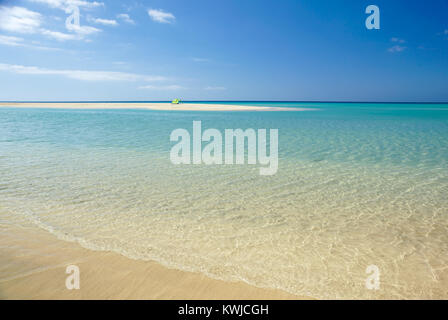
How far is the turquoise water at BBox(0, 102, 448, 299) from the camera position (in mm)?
3545

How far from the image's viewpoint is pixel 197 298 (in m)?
3.05

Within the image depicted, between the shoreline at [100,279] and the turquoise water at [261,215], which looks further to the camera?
the turquoise water at [261,215]

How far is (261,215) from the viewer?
5.23 meters

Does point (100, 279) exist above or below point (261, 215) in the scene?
below

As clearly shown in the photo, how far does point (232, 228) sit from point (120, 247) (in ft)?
6.04

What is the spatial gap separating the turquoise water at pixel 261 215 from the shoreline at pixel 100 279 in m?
0.17

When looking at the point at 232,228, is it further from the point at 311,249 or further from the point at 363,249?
the point at 363,249

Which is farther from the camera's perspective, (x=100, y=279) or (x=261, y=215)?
(x=261, y=215)

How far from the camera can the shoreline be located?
10.0ft

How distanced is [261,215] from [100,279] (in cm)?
300

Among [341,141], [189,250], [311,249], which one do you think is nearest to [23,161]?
[189,250]

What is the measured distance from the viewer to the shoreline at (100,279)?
3055 millimetres

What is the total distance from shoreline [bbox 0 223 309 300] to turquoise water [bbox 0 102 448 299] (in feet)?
0.57

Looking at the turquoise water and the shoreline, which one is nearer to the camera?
the shoreline
